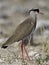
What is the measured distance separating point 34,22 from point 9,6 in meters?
19.0

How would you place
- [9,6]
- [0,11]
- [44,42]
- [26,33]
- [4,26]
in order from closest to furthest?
[26,33] → [44,42] → [4,26] → [0,11] → [9,6]

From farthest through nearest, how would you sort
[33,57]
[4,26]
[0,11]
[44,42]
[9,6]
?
[9,6] → [0,11] → [4,26] → [44,42] → [33,57]

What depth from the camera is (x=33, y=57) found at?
39.3 feet

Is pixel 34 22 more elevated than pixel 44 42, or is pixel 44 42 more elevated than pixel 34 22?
pixel 34 22

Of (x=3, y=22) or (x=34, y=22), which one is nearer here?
(x=34, y=22)

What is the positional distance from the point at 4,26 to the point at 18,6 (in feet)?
24.1

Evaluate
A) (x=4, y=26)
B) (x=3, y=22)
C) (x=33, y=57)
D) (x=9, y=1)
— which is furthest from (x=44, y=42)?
(x=9, y=1)

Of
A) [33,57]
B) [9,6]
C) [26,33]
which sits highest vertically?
[26,33]

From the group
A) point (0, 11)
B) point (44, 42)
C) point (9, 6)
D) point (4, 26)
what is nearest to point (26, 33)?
point (44, 42)

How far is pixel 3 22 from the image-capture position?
80.7 feet

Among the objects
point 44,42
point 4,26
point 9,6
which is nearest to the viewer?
point 44,42

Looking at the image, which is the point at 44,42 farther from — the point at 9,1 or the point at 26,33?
the point at 9,1

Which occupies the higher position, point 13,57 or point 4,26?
point 13,57

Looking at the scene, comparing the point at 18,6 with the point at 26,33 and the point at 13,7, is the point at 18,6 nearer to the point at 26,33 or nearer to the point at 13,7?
the point at 13,7
